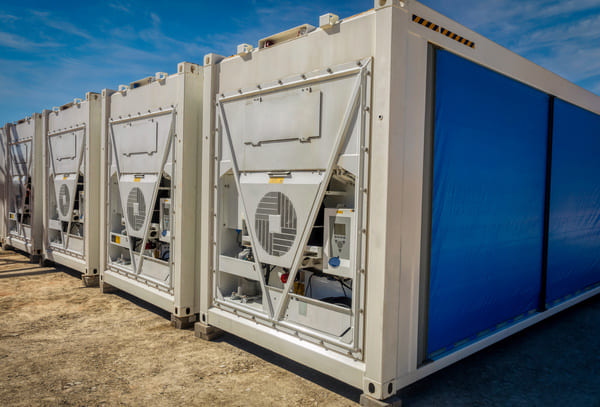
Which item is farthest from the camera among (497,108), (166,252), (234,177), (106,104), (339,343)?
(106,104)

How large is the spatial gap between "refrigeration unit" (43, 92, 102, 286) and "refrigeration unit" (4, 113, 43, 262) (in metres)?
0.66

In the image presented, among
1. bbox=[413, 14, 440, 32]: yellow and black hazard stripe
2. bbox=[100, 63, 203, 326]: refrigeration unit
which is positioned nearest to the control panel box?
bbox=[413, 14, 440, 32]: yellow and black hazard stripe

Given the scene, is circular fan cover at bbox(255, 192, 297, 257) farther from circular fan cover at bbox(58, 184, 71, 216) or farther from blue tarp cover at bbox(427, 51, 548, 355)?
circular fan cover at bbox(58, 184, 71, 216)

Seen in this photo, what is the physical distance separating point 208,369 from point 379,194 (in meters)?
2.36

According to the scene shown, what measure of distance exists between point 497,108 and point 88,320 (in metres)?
5.42

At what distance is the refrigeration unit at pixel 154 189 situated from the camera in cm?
508

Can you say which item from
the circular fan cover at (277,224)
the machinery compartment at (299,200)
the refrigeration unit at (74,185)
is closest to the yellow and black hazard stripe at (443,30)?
the machinery compartment at (299,200)

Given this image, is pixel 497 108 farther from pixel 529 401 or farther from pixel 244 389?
pixel 244 389

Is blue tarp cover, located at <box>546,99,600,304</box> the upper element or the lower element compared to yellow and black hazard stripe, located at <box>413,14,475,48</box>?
lower

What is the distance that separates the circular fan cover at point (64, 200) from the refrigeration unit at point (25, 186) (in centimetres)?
144

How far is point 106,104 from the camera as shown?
21.4 ft

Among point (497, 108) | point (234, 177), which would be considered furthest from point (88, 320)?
point (497, 108)

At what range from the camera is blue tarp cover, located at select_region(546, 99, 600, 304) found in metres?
5.24

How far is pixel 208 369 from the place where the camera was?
13.0 ft
